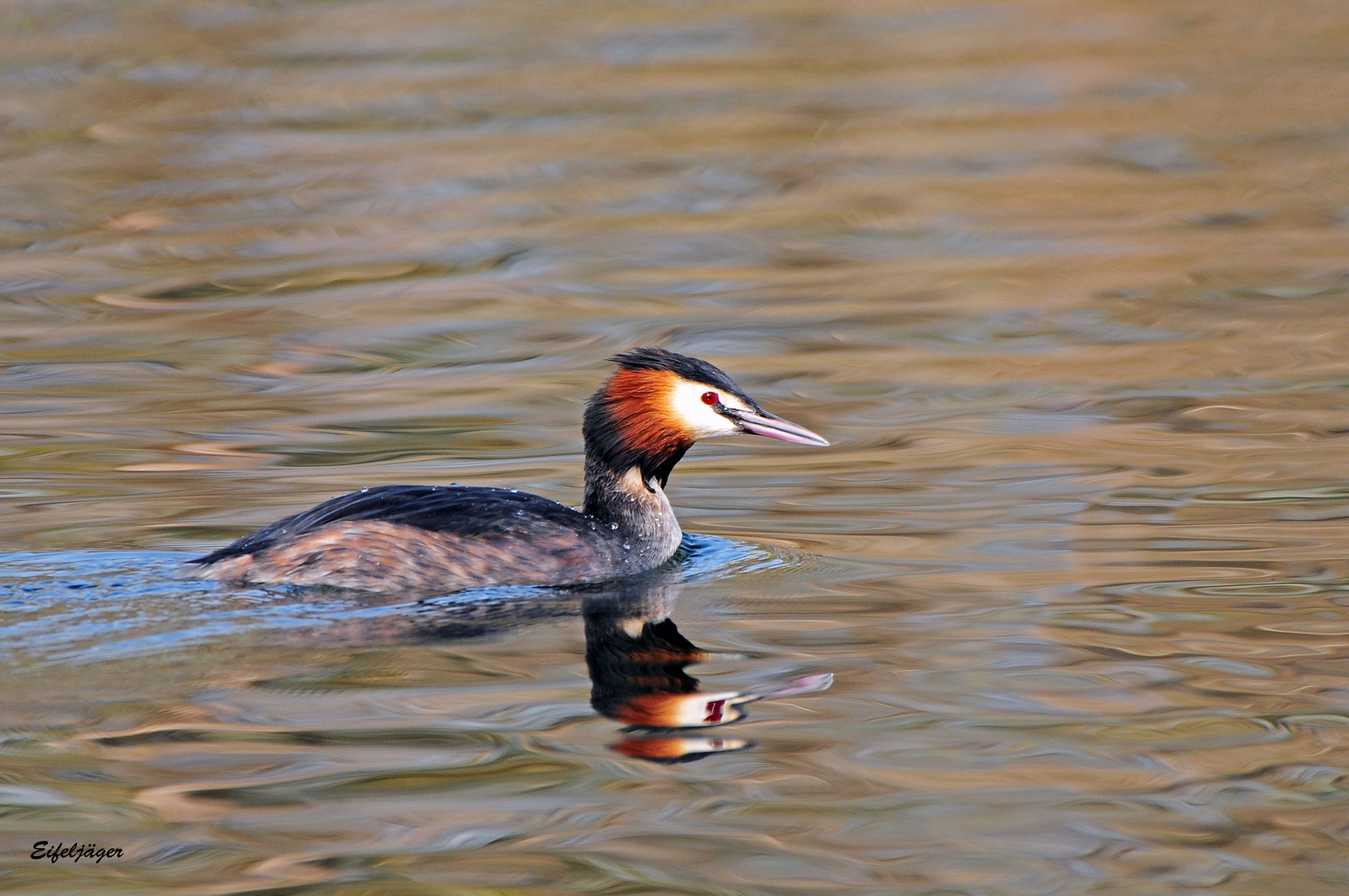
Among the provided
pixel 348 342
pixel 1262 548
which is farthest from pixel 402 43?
pixel 1262 548

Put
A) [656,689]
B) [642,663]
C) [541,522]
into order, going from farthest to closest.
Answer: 1. [541,522]
2. [642,663]
3. [656,689]

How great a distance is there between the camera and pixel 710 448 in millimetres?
9477

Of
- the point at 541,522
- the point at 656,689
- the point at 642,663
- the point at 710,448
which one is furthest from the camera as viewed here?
the point at 710,448

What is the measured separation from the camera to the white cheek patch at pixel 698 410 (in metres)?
7.46

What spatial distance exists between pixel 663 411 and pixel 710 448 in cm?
199

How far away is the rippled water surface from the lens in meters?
4.93

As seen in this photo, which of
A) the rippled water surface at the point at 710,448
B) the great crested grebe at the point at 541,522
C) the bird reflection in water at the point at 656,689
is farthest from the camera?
the great crested grebe at the point at 541,522

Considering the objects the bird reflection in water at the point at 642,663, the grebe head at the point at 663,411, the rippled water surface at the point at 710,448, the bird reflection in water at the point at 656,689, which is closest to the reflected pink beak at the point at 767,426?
the grebe head at the point at 663,411

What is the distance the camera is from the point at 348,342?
36.0ft

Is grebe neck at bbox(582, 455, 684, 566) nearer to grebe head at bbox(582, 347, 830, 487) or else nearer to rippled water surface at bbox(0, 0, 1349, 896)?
grebe head at bbox(582, 347, 830, 487)

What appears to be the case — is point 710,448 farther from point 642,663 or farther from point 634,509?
point 642,663

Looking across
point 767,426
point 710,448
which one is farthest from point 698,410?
point 710,448

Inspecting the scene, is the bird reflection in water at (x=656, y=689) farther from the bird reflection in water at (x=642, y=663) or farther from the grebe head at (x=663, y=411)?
the grebe head at (x=663, y=411)

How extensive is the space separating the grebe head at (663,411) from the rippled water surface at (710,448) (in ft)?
1.53
